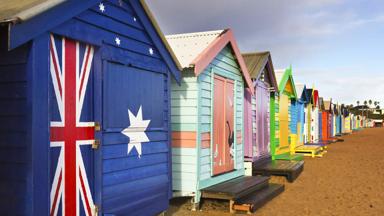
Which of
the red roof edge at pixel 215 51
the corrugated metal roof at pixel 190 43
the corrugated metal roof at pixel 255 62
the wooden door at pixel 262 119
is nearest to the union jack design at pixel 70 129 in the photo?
the red roof edge at pixel 215 51

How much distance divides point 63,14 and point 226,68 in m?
5.62

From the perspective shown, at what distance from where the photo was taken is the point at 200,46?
869 centimetres

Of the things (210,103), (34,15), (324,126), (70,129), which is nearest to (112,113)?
(70,129)

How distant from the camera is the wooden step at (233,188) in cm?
807

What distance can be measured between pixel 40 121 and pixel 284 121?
1374 centimetres

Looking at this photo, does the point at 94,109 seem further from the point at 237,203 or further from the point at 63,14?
the point at 237,203

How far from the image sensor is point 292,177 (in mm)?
12219

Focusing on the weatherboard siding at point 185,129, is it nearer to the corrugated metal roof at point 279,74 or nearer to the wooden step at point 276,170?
the wooden step at point 276,170

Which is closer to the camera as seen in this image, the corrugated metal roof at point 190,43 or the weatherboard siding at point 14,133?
the weatherboard siding at point 14,133

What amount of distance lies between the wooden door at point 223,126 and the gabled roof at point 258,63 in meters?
2.67

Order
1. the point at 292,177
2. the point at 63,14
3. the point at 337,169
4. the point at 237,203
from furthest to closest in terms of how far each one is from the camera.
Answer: the point at 337,169
the point at 292,177
the point at 237,203
the point at 63,14

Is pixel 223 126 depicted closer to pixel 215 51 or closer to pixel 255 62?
pixel 215 51

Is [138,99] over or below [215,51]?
below

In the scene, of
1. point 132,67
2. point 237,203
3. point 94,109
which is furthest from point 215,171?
point 94,109
